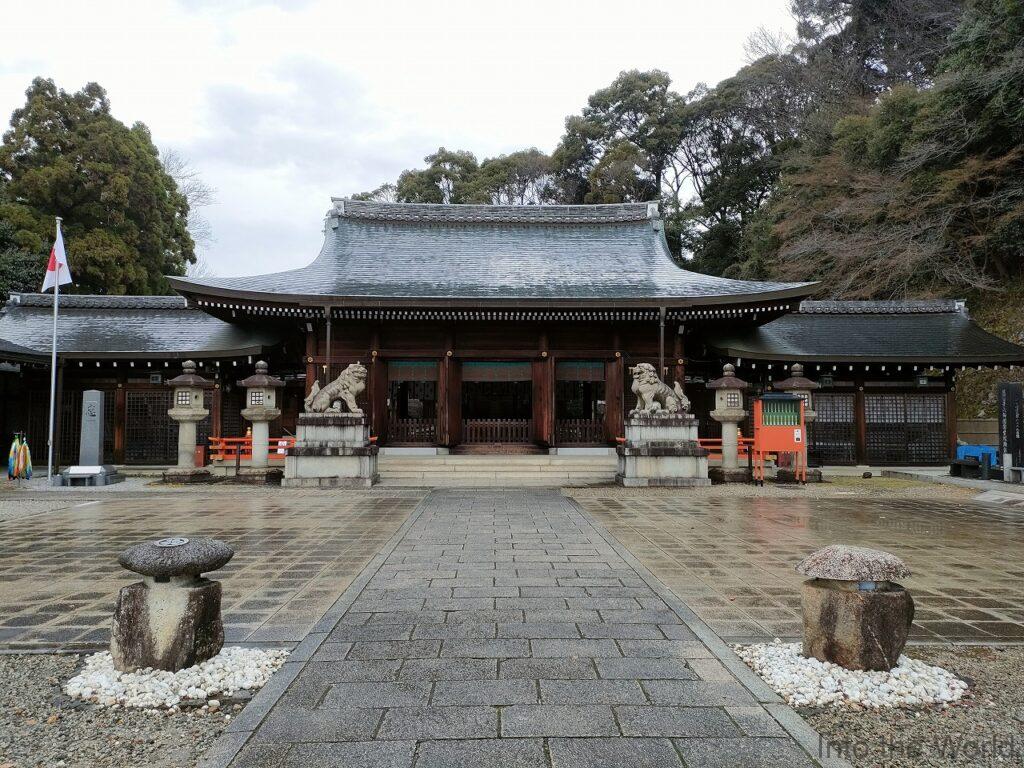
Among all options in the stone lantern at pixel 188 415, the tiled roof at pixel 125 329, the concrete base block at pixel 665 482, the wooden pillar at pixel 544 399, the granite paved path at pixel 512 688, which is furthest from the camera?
the tiled roof at pixel 125 329

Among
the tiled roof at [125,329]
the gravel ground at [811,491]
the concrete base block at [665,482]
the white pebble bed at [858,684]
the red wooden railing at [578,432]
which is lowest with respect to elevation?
the gravel ground at [811,491]

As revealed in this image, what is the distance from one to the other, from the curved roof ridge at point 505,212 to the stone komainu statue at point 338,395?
28.9 ft

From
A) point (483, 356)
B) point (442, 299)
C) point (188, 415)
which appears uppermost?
point (442, 299)

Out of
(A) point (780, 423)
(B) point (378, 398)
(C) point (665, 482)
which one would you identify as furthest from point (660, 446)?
(B) point (378, 398)

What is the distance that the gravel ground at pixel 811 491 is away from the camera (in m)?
11.1

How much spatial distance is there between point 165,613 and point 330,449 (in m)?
9.48

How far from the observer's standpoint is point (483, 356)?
15.8m

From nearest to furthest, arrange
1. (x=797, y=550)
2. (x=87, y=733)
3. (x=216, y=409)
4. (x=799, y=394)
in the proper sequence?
1. (x=87, y=733)
2. (x=797, y=550)
3. (x=799, y=394)
4. (x=216, y=409)

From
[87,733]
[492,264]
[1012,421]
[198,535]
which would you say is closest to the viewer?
[87,733]

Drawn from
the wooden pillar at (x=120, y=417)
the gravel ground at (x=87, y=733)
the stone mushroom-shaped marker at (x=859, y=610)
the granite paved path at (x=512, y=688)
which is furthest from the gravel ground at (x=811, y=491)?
the wooden pillar at (x=120, y=417)

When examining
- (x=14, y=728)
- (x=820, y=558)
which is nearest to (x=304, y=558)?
(x=14, y=728)

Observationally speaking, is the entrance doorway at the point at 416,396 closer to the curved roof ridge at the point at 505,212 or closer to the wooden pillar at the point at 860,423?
the curved roof ridge at the point at 505,212

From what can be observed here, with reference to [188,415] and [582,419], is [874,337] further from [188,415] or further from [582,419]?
[188,415]

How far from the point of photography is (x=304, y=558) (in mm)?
6031
